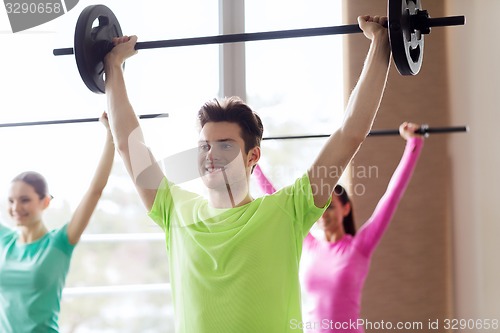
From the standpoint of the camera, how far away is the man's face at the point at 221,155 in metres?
1.54

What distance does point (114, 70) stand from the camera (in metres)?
1.71

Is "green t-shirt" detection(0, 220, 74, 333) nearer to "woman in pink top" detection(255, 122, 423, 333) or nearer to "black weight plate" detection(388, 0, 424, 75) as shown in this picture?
"woman in pink top" detection(255, 122, 423, 333)

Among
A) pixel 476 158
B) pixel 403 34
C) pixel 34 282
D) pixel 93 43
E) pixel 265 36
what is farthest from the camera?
pixel 476 158

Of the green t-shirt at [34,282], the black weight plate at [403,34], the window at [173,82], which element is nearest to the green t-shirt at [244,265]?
the black weight plate at [403,34]

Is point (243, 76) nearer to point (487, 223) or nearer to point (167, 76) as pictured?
point (167, 76)

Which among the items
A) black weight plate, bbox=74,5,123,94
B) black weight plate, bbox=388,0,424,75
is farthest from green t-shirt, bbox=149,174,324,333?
black weight plate, bbox=74,5,123,94

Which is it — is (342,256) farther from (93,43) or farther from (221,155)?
(93,43)

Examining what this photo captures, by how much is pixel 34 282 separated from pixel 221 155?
1.11 m

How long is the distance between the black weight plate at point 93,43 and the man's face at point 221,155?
1.15 ft

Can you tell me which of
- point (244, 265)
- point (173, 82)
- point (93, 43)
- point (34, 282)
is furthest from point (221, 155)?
point (173, 82)

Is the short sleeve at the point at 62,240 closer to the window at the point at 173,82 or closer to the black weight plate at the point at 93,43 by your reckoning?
the window at the point at 173,82

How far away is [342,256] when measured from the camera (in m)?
2.55

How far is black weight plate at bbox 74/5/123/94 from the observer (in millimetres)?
1682

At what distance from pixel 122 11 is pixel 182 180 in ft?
3.12
